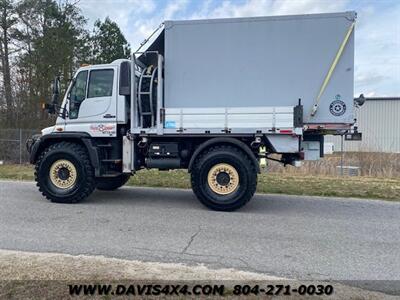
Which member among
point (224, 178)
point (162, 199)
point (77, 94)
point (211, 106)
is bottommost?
point (162, 199)

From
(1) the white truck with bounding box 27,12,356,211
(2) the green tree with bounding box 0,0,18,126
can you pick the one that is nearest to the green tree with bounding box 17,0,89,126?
(2) the green tree with bounding box 0,0,18,126

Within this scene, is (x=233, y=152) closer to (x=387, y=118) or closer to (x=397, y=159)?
(x=397, y=159)

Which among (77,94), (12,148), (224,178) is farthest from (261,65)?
(12,148)

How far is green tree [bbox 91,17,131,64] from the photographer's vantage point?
2464 centimetres

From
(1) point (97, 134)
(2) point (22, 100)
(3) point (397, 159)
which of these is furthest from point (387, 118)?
(1) point (97, 134)

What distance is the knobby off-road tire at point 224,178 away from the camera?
23.5 feet

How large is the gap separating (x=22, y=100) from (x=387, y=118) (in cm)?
3086

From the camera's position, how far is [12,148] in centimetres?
1786

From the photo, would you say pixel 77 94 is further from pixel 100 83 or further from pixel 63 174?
pixel 63 174

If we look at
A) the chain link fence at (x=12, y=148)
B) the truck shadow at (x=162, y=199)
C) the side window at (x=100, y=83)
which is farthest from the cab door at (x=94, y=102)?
the chain link fence at (x=12, y=148)

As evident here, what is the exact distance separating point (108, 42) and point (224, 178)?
20.8 m

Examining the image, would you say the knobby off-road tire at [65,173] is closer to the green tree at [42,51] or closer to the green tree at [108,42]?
the green tree at [42,51]

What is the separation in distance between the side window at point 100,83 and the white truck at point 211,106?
0.07ft

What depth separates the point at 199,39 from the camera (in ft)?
24.3
